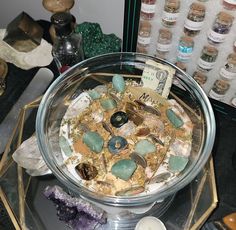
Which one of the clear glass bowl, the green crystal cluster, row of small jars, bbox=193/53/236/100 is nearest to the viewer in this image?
the clear glass bowl

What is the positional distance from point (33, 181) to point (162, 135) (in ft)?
0.67

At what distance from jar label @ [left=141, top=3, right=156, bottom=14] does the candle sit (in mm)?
297

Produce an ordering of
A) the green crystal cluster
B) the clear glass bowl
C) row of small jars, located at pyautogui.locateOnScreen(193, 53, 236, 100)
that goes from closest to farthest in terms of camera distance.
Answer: the clear glass bowl < row of small jars, located at pyautogui.locateOnScreen(193, 53, 236, 100) < the green crystal cluster

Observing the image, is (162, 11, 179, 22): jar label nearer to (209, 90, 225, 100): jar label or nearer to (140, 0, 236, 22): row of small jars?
(140, 0, 236, 22): row of small jars

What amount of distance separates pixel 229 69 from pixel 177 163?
0.17 metres

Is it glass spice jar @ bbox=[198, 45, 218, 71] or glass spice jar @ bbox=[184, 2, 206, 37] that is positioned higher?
glass spice jar @ bbox=[184, 2, 206, 37]

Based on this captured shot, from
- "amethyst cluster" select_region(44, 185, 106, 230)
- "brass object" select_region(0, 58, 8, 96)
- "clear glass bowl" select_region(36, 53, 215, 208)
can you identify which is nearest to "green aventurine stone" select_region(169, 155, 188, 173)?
"clear glass bowl" select_region(36, 53, 215, 208)

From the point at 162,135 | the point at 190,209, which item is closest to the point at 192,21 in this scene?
the point at 162,135

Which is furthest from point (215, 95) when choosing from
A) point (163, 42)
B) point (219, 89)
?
point (163, 42)

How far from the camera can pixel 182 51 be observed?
1.97 feet

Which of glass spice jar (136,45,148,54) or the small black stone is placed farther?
glass spice jar (136,45,148,54)

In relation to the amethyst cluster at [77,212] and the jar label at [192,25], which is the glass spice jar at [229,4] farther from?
the amethyst cluster at [77,212]

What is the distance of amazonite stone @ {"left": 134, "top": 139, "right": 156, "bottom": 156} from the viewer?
20.0 inches

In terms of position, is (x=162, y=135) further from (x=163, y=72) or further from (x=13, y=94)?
(x=13, y=94)
